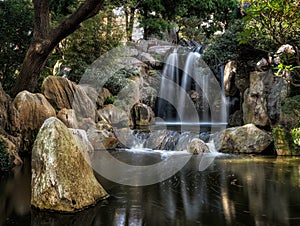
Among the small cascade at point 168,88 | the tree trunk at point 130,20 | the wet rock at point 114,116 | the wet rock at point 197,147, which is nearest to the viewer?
the wet rock at point 197,147

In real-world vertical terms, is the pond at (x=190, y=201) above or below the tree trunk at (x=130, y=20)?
below

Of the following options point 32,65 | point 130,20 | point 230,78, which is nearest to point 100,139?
point 32,65

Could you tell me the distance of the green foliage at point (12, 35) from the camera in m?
13.2

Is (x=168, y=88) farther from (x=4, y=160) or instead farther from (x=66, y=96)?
(x=4, y=160)

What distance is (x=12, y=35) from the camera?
13469mm

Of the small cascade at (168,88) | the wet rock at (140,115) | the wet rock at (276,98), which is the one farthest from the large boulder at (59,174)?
the small cascade at (168,88)

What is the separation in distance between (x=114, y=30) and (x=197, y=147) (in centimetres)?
914

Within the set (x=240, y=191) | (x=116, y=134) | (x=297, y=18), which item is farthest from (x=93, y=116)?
(x=297, y=18)

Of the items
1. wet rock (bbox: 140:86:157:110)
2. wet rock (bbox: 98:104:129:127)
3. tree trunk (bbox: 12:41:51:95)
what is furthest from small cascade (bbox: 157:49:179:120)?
tree trunk (bbox: 12:41:51:95)

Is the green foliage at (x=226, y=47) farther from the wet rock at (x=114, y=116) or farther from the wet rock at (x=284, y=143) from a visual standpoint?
the wet rock at (x=114, y=116)

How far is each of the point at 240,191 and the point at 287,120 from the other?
5.25m

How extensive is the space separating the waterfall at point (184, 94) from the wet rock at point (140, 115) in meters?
1.43

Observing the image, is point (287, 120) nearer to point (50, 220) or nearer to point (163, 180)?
point (163, 180)

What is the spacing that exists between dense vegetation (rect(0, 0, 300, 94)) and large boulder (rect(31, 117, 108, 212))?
358cm
